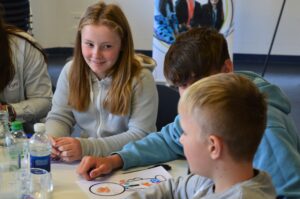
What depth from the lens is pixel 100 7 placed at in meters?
1.91

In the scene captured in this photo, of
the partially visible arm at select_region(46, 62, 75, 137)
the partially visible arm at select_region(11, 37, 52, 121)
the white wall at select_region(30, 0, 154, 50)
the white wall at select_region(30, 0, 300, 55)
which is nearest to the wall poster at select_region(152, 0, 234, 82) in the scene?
the white wall at select_region(30, 0, 300, 55)

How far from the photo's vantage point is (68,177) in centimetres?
148

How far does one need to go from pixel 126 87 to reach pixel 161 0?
3.27 metres

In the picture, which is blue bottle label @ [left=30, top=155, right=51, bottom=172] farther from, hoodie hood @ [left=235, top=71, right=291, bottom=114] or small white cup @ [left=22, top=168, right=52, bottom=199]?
hoodie hood @ [left=235, top=71, right=291, bottom=114]

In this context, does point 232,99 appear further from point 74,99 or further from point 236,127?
point 74,99

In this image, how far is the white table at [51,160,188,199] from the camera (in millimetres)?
1368

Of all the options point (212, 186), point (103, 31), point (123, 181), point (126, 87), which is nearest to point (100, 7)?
point (103, 31)

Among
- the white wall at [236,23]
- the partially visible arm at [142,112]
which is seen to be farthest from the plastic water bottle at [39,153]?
the white wall at [236,23]

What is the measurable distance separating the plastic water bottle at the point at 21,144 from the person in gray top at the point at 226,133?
591mm

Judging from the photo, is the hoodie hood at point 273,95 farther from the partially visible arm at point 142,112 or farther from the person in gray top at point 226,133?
the partially visible arm at point 142,112

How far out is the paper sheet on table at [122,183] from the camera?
4.53 feet

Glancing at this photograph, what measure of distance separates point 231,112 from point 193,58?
0.45m

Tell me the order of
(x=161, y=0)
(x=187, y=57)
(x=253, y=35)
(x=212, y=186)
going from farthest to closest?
1. (x=253, y=35)
2. (x=161, y=0)
3. (x=187, y=57)
4. (x=212, y=186)

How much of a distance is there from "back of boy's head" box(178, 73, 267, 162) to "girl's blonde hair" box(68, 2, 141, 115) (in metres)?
0.82
